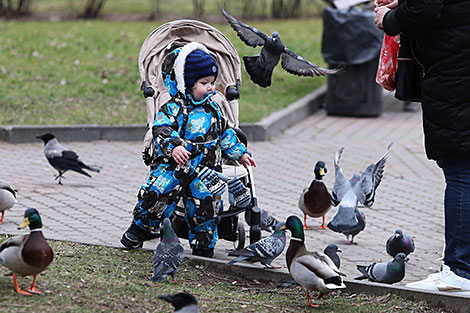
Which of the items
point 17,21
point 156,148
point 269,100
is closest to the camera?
point 156,148

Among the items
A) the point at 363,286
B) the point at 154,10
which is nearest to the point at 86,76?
the point at 363,286

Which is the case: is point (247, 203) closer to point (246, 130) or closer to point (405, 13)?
point (405, 13)

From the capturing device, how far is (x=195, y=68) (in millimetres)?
5504

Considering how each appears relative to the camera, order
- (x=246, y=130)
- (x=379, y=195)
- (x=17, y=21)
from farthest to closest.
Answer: (x=17, y=21) → (x=246, y=130) → (x=379, y=195)

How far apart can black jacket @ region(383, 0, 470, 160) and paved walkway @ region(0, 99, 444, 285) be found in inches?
56.1

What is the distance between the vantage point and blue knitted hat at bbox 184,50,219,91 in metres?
5.50

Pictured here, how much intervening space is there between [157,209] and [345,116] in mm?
8167

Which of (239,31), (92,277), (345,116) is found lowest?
(345,116)

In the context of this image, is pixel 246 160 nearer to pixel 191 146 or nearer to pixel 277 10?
pixel 191 146

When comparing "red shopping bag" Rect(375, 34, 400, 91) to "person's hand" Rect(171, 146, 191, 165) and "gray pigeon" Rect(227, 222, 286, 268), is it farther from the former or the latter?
"person's hand" Rect(171, 146, 191, 165)

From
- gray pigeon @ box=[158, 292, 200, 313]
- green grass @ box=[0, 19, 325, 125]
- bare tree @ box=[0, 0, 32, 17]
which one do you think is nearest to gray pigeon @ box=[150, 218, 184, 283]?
gray pigeon @ box=[158, 292, 200, 313]

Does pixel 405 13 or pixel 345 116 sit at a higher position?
pixel 405 13

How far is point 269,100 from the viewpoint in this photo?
12.9m

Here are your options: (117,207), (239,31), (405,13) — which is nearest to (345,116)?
(117,207)
